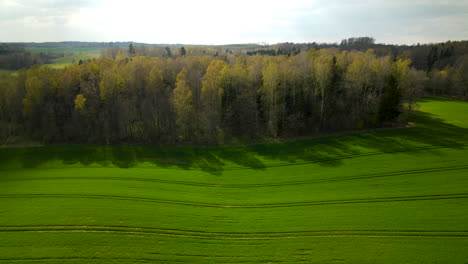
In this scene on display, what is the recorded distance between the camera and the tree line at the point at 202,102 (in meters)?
49.9

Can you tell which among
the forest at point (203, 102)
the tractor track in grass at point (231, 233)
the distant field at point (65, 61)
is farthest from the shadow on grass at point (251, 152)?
the distant field at point (65, 61)

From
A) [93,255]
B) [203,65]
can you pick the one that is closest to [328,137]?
[203,65]

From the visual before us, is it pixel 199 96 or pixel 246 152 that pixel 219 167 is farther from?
pixel 199 96

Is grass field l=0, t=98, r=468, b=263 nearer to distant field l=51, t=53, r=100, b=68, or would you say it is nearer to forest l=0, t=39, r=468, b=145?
forest l=0, t=39, r=468, b=145

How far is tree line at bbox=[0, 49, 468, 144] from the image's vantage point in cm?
4988

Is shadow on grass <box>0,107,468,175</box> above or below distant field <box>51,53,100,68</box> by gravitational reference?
below

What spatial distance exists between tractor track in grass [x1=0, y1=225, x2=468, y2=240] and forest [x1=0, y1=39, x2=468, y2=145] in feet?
83.6

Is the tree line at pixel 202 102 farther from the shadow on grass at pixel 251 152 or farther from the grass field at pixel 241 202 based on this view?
the grass field at pixel 241 202

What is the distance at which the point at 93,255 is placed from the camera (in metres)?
20.9

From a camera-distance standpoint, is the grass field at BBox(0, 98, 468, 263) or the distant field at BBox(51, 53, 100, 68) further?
the distant field at BBox(51, 53, 100, 68)

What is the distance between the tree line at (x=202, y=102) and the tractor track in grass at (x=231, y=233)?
25.7 meters

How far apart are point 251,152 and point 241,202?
16.1 metres

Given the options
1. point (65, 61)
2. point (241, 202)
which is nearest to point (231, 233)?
point (241, 202)

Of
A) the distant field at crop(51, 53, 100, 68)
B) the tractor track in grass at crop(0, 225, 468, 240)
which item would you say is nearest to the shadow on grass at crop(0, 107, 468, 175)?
the tractor track in grass at crop(0, 225, 468, 240)
